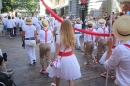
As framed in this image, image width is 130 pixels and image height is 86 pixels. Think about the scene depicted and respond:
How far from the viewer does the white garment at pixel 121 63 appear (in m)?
2.47

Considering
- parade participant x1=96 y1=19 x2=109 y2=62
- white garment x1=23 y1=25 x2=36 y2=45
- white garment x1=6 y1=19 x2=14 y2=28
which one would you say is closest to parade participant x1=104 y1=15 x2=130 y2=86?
parade participant x1=96 y1=19 x2=109 y2=62

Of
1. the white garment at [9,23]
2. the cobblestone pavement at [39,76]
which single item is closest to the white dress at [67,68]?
the cobblestone pavement at [39,76]

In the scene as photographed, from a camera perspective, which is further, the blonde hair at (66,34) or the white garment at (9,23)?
the white garment at (9,23)

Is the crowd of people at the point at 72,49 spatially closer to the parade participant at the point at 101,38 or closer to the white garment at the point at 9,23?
the parade participant at the point at 101,38

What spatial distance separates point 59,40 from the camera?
4035 millimetres

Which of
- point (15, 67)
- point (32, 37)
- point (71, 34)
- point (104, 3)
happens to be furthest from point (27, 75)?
point (104, 3)

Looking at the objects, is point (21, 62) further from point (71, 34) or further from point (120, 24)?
point (120, 24)

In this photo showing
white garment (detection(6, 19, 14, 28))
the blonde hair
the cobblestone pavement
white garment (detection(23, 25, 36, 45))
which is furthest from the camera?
white garment (detection(6, 19, 14, 28))

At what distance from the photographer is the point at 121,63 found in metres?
2.56

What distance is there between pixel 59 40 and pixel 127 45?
1819 millimetres

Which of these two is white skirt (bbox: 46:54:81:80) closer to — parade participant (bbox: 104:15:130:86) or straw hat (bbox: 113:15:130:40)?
parade participant (bbox: 104:15:130:86)

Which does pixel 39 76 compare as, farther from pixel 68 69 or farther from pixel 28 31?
pixel 68 69

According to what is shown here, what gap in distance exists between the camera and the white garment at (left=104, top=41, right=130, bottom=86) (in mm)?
2475

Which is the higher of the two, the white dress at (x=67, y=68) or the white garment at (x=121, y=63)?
the white garment at (x=121, y=63)
